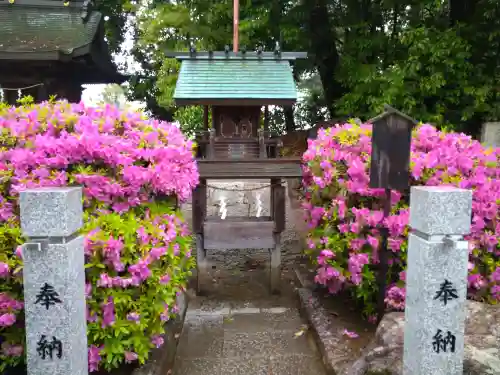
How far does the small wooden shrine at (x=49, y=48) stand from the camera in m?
10.0

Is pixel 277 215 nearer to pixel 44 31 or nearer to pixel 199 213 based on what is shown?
pixel 199 213

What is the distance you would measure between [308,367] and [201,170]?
2.44 metres

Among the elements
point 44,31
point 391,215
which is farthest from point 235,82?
point 44,31

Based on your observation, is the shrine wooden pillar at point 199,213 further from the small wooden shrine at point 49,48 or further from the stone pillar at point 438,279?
the small wooden shrine at point 49,48

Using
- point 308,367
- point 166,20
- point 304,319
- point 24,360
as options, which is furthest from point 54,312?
point 166,20

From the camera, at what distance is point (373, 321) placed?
4379mm

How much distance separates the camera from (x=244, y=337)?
15.3 feet

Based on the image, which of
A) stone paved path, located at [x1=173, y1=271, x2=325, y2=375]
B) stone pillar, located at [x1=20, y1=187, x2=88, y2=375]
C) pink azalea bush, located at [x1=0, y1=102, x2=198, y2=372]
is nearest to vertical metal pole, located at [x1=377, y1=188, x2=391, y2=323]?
stone paved path, located at [x1=173, y1=271, x2=325, y2=375]

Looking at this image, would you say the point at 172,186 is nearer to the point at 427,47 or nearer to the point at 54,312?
the point at 54,312

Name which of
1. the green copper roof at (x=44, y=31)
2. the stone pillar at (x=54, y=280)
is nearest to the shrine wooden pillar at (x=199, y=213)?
the stone pillar at (x=54, y=280)

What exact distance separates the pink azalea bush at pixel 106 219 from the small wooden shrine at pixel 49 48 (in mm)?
7175

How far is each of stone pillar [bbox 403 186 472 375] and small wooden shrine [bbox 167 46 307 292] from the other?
8.13ft

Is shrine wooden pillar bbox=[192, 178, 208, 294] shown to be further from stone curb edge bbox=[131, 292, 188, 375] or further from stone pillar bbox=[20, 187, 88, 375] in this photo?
stone pillar bbox=[20, 187, 88, 375]

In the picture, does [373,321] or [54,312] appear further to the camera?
[373,321]
